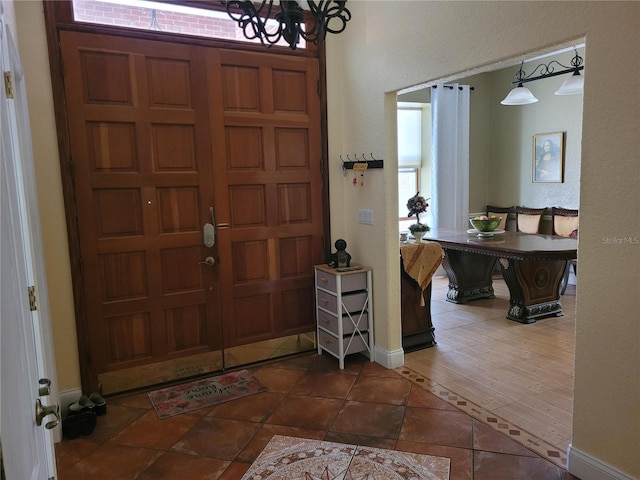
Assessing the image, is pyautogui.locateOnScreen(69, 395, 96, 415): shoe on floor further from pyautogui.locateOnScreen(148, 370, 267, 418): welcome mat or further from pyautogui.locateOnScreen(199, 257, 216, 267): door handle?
pyautogui.locateOnScreen(199, 257, 216, 267): door handle

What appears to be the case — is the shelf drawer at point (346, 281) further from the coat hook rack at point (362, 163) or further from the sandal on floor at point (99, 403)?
the sandal on floor at point (99, 403)

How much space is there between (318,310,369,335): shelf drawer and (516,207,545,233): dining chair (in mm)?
3582

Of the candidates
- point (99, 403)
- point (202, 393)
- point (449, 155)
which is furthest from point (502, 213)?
point (99, 403)

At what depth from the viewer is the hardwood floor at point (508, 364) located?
285 cm

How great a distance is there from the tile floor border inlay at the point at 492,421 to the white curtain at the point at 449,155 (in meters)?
3.37

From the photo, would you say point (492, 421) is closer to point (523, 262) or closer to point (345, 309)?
point (345, 309)

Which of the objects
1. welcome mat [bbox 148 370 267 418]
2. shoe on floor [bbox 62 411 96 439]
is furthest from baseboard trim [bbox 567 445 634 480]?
shoe on floor [bbox 62 411 96 439]

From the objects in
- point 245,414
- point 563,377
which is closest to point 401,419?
Result: point 245,414

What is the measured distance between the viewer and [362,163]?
361 cm

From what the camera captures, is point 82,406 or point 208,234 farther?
point 208,234

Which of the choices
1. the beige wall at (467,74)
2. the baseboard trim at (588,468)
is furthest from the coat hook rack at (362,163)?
the baseboard trim at (588,468)

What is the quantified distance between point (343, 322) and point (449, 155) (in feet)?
12.0

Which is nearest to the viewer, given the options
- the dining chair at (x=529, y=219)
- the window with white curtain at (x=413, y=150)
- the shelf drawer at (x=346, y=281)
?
the shelf drawer at (x=346, y=281)

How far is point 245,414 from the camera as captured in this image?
2.97m
